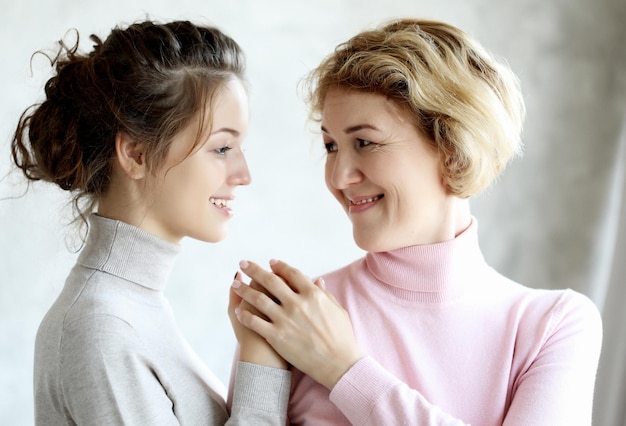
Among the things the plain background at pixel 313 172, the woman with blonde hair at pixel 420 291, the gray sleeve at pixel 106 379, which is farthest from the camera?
the plain background at pixel 313 172

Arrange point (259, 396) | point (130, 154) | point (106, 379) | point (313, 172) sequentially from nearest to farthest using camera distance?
point (106, 379)
point (259, 396)
point (130, 154)
point (313, 172)

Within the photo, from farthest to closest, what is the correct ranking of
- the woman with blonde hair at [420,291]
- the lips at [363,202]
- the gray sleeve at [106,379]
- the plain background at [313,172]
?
1. the plain background at [313,172]
2. the lips at [363,202]
3. the woman with blonde hair at [420,291]
4. the gray sleeve at [106,379]

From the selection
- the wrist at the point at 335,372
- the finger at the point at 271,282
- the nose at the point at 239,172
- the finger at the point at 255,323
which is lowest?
the wrist at the point at 335,372

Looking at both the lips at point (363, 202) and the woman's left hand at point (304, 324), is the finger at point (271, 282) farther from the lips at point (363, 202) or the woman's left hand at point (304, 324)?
the lips at point (363, 202)

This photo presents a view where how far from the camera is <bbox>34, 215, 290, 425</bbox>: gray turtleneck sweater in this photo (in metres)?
1.36

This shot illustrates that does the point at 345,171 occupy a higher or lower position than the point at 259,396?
higher

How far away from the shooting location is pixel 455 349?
1535 millimetres

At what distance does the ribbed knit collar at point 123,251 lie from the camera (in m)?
1.53

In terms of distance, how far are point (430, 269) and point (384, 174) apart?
212mm

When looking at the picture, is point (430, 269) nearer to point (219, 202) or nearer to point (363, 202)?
point (363, 202)

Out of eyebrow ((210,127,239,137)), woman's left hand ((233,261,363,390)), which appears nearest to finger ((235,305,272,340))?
woman's left hand ((233,261,363,390))

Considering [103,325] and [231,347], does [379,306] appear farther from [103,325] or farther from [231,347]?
[231,347]

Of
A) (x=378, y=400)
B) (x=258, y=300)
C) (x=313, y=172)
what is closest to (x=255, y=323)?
(x=258, y=300)

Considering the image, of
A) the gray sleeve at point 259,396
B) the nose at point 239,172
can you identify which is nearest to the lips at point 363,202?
the nose at point 239,172
